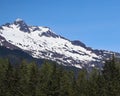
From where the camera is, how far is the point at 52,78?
71938 millimetres

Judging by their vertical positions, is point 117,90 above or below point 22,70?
below

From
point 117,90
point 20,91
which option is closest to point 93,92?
point 117,90

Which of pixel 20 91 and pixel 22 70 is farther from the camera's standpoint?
pixel 22 70

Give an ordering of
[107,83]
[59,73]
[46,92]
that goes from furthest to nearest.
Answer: [107,83]
[59,73]
[46,92]

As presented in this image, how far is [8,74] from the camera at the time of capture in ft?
272

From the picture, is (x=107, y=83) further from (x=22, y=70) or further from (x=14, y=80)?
(x=22, y=70)

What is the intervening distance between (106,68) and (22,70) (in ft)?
81.5

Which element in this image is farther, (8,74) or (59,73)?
(8,74)

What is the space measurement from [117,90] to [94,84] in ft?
31.0

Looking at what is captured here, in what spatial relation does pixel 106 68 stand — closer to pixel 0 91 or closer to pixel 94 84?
pixel 94 84

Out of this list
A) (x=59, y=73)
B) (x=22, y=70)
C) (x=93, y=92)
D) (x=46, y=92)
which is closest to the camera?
(x=46, y=92)

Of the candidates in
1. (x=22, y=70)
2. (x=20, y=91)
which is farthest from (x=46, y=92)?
(x=22, y=70)

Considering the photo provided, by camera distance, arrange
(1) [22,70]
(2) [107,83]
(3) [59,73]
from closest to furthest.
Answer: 1. (3) [59,73]
2. (2) [107,83]
3. (1) [22,70]

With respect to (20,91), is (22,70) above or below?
above
